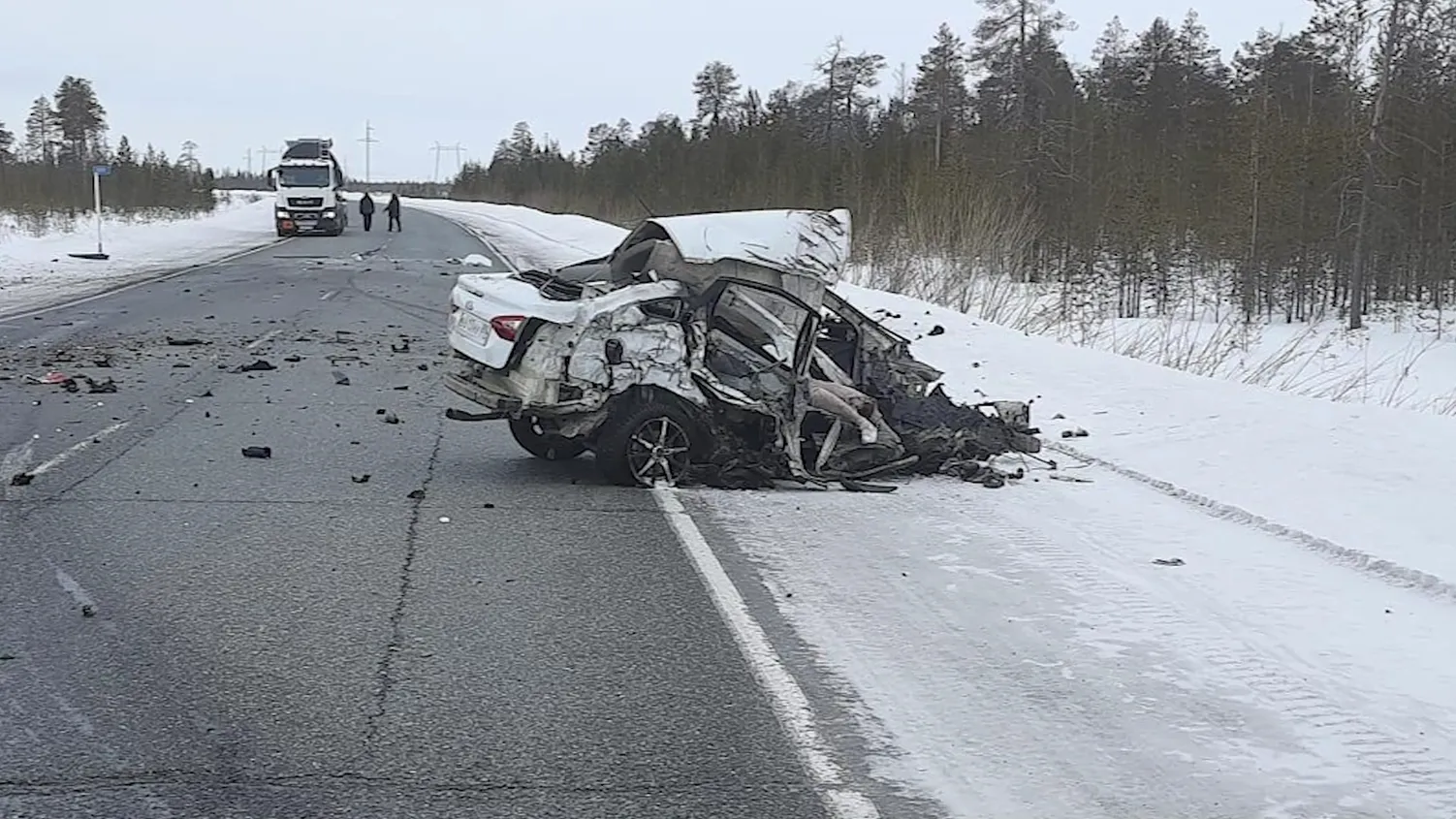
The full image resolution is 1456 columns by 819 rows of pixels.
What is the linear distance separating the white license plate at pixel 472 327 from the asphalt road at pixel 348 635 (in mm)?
960

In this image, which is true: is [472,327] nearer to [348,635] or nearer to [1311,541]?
[348,635]

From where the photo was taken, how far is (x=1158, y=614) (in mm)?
6727

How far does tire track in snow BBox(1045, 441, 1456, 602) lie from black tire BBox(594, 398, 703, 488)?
323cm

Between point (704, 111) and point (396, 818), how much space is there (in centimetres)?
7667

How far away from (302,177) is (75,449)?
151 ft

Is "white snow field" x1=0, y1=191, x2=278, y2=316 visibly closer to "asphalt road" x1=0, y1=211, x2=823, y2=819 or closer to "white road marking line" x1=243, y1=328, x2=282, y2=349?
→ "white road marking line" x1=243, y1=328, x2=282, y2=349

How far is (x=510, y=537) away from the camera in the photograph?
7.94 meters

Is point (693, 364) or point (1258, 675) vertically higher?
point (693, 364)

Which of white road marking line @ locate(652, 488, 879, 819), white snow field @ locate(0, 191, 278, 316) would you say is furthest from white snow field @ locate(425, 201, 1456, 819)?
white snow field @ locate(0, 191, 278, 316)

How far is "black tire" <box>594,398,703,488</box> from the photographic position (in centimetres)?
942

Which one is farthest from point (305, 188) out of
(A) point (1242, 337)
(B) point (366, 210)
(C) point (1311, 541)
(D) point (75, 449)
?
(C) point (1311, 541)

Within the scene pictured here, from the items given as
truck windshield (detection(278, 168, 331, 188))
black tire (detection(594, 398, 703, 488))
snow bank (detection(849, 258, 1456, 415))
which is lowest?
snow bank (detection(849, 258, 1456, 415))

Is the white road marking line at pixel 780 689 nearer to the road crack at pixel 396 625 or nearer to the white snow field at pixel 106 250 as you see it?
the road crack at pixel 396 625

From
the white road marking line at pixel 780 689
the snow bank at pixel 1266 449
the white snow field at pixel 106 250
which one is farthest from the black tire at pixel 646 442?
the white snow field at pixel 106 250
